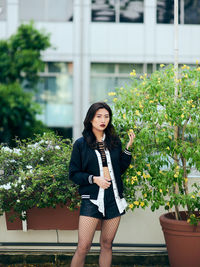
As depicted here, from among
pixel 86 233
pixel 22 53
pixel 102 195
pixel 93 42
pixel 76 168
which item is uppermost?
pixel 93 42

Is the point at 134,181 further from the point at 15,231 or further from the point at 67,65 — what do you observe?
the point at 67,65

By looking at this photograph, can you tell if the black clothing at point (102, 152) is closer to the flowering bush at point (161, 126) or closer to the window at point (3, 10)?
the flowering bush at point (161, 126)

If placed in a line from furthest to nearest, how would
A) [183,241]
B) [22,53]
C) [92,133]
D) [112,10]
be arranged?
1. [112,10]
2. [22,53]
3. [183,241]
4. [92,133]

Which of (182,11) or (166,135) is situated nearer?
(166,135)

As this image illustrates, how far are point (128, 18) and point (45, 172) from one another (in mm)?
11924

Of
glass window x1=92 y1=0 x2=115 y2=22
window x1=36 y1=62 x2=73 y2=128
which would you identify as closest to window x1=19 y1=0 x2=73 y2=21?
glass window x1=92 y1=0 x2=115 y2=22

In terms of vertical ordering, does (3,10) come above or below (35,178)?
above

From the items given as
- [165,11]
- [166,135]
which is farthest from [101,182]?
[165,11]

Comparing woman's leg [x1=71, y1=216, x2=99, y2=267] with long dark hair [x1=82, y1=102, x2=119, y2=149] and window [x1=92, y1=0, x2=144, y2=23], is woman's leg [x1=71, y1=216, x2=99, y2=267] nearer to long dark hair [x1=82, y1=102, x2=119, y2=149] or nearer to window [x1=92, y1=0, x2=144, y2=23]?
long dark hair [x1=82, y1=102, x2=119, y2=149]

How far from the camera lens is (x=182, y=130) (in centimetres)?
439

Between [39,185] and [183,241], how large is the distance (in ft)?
5.28

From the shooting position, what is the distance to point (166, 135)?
4137 mm

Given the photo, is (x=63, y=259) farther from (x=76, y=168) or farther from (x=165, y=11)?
(x=165, y=11)

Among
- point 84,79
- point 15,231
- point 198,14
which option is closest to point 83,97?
point 84,79
